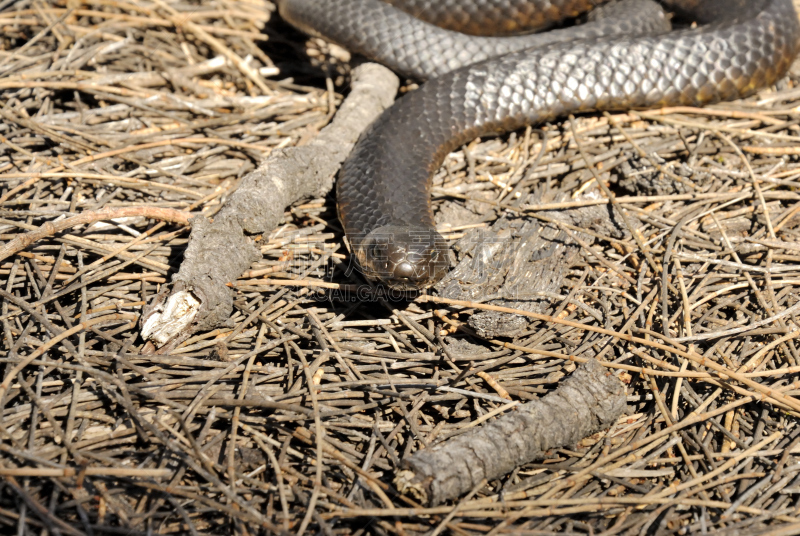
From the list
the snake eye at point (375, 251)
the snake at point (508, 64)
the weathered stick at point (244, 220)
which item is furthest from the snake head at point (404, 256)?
the weathered stick at point (244, 220)

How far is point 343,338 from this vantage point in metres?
2.87

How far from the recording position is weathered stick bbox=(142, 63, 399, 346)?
273cm

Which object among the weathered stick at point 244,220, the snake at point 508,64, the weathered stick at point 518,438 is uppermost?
the snake at point 508,64

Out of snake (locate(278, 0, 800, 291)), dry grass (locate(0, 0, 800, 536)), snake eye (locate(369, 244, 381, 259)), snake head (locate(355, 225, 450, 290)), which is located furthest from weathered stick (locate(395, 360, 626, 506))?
snake (locate(278, 0, 800, 291))

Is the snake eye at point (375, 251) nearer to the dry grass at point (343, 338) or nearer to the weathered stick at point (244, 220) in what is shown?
the dry grass at point (343, 338)

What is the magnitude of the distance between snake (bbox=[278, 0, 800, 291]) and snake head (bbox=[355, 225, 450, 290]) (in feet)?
0.70

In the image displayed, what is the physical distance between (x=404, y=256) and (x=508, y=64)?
5.95ft

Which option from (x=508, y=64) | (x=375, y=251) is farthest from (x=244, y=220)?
(x=508, y=64)

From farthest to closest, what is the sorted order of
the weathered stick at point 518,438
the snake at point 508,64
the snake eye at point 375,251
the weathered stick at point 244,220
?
1. the snake at point 508,64
2. the snake eye at point 375,251
3. the weathered stick at point 244,220
4. the weathered stick at point 518,438

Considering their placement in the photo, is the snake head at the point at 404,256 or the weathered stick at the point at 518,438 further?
the snake head at the point at 404,256

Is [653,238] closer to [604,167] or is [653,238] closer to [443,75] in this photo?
[604,167]

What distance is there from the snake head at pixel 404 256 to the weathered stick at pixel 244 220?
60cm

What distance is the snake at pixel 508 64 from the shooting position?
11.4 feet

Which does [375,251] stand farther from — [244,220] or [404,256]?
[244,220]
